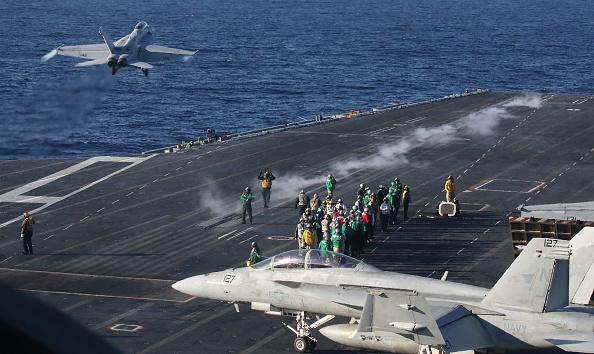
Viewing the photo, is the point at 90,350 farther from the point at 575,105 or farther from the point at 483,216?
the point at 575,105

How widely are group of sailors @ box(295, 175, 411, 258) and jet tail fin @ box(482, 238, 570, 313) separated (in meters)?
10.8

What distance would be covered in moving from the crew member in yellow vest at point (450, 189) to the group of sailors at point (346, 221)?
2223 mm

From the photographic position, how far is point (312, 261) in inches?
862

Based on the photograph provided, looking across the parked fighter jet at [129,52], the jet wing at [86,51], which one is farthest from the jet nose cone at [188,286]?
the jet wing at [86,51]

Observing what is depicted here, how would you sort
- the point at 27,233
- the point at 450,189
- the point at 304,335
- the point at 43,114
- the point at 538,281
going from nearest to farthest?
the point at 538,281, the point at 304,335, the point at 27,233, the point at 450,189, the point at 43,114

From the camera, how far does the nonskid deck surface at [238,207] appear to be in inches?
1043

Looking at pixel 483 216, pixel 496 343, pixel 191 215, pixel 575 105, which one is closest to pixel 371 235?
pixel 483 216

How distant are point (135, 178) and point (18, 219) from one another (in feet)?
33.6

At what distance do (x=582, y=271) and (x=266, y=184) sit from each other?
2155cm

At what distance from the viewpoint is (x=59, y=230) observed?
3822 cm

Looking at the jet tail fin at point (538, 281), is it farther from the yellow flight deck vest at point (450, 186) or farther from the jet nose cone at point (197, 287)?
the yellow flight deck vest at point (450, 186)

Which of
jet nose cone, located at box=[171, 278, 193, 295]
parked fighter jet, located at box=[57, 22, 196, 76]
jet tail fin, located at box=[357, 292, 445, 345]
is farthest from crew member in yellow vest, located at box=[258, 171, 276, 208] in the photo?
jet tail fin, located at box=[357, 292, 445, 345]

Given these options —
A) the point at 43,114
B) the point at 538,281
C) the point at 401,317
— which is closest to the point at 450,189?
the point at 538,281

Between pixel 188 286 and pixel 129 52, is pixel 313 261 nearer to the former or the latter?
pixel 188 286
